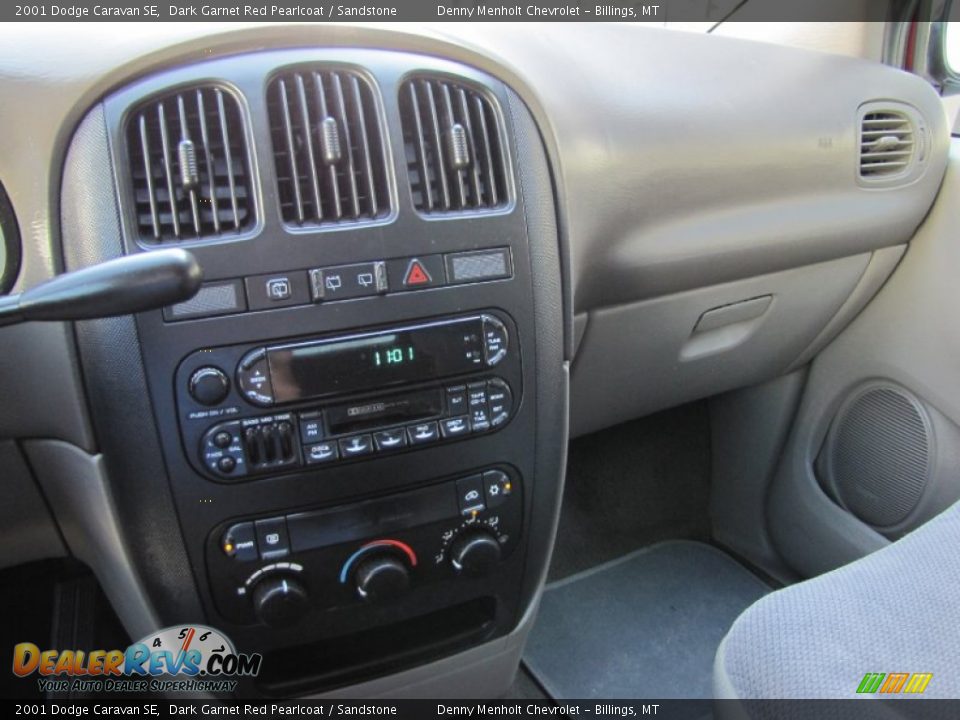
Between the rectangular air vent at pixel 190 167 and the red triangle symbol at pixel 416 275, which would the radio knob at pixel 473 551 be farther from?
the rectangular air vent at pixel 190 167

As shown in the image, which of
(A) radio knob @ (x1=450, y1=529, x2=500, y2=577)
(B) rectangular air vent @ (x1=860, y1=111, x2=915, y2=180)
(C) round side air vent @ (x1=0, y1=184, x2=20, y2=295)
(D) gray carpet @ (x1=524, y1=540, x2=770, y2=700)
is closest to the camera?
(C) round side air vent @ (x1=0, y1=184, x2=20, y2=295)

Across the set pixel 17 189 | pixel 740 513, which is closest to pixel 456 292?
pixel 17 189

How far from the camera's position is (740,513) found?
181 centimetres

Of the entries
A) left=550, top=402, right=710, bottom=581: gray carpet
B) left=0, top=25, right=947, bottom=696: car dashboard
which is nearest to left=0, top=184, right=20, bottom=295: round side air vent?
left=0, top=25, right=947, bottom=696: car dashboard

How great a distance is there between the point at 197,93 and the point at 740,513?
1495 mm

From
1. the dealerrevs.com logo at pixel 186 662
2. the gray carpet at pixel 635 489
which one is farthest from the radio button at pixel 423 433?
the gray carpet at pixel 635 489

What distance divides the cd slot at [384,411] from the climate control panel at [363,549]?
100mm

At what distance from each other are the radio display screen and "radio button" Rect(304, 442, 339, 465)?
0.20 ft

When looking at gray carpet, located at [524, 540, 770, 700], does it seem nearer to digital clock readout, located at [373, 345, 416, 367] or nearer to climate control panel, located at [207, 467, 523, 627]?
climate control panel, located at [207, 467, 523, 627]

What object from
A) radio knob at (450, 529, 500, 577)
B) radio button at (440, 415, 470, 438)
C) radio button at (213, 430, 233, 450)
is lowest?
radio knob at (450, 529, 500, 577)

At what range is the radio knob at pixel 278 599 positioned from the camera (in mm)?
888

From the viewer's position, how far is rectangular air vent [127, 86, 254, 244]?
2.48ft

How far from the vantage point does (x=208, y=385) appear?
31.2 inches

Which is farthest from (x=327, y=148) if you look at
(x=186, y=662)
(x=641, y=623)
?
(x=641, y=623)
